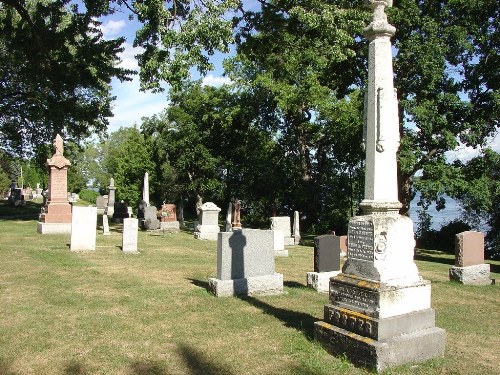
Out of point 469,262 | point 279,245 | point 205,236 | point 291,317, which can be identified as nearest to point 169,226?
point 205,236

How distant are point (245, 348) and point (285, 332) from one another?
2.68 feet

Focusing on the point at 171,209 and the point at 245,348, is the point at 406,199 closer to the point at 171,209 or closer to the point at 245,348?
the point at 171,209

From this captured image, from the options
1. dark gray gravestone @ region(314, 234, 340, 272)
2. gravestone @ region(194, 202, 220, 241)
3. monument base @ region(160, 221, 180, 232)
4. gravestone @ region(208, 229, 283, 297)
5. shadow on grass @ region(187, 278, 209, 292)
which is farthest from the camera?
monument base @ region(160, 221, 180, 232)

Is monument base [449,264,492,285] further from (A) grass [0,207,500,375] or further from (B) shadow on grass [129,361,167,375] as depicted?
(B) shadow on grass [129,361,167,375]

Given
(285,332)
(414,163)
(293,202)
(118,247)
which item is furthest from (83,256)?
(293,202)

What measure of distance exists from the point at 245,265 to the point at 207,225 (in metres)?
11.5

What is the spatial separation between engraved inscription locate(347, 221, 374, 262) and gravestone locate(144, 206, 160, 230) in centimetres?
1816

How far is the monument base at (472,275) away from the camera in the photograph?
11141mm

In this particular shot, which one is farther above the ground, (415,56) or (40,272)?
(415,56)

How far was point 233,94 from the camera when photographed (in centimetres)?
3120

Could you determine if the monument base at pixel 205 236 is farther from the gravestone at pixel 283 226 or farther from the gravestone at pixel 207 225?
the gravestone at pixel 283 226

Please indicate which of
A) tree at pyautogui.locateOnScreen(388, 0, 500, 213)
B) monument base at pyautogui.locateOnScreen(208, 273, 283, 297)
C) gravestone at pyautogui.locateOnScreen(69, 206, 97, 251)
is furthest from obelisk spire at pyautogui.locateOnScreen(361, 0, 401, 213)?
tree at pyautogui.locateOnScreen(388, 0, 500, 213)

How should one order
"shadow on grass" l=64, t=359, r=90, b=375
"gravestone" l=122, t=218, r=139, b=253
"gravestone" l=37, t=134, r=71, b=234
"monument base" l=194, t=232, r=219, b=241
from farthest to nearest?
"monument base" l=194, t=232, r=219, b=241
"gravestone" l=37, t=134, r=71, b=234
"gravestone" l=122, t=218, r=139, b=253
"shadow on grass" l=64, t=359, r=90, b=375

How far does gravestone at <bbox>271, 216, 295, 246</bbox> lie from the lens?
16911 mm
